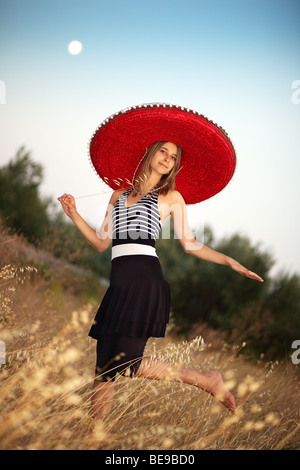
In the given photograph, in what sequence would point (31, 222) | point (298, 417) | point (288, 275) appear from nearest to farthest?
point (298, 417)
point (288, 275)
point (31, 222)

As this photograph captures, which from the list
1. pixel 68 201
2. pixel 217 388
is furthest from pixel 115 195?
pixel 217 388

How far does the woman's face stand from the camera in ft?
8.59

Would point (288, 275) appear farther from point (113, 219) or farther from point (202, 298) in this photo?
point (113, 219)

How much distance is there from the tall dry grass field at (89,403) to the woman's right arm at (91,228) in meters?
0.46

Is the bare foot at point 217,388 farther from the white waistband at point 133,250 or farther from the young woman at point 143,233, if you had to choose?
the white waistband at point 133,250

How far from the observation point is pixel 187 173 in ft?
9.54

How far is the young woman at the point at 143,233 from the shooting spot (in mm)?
2156

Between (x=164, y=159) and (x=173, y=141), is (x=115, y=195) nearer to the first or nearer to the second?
(x=164, y=159)

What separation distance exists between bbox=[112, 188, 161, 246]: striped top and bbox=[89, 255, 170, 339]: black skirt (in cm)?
13

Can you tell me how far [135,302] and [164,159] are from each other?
1.10 m

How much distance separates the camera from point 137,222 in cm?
235

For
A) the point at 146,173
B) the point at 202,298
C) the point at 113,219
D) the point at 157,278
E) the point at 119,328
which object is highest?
the point at 146,173
